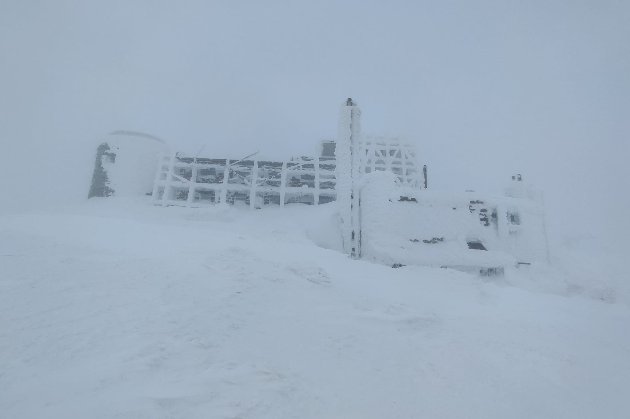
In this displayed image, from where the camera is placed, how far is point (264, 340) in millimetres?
5898

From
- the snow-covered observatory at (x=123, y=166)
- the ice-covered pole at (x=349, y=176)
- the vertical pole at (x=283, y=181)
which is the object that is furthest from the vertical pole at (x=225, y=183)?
the ice-covered pole at (x=349, y=176)

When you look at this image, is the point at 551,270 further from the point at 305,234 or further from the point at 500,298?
the point at 305,234

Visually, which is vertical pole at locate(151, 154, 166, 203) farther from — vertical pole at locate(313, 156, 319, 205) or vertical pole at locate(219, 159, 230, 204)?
vertical pole at locate(313, 156, 319, 205)

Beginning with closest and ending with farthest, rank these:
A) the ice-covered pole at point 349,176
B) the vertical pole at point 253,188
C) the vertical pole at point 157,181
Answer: the ice-covered pole at point 349,176, the vertical pole at point 157,181, the vertical pole at point 253,188

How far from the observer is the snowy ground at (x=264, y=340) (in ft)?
14.4

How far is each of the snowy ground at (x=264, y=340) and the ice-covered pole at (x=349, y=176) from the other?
5263 millimetres

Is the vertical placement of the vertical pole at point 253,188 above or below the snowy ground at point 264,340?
above

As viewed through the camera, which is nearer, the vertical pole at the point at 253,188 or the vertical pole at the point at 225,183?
the vertical pole at the point at 225,183

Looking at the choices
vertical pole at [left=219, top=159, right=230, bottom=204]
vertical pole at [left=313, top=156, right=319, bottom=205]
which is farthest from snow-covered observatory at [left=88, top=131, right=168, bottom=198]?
vertical pole at [left=313, top=156, right=319, bottom=205]

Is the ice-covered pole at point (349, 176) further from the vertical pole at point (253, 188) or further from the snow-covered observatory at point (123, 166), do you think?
the snow-covered observatory at point (123, 166)

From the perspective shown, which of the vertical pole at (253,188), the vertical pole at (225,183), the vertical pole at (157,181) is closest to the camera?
the vertical pole at (157,181)

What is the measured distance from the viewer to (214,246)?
10.2 m

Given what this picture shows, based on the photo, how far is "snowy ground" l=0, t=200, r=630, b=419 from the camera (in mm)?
4398

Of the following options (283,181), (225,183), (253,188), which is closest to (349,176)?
(283,181)
